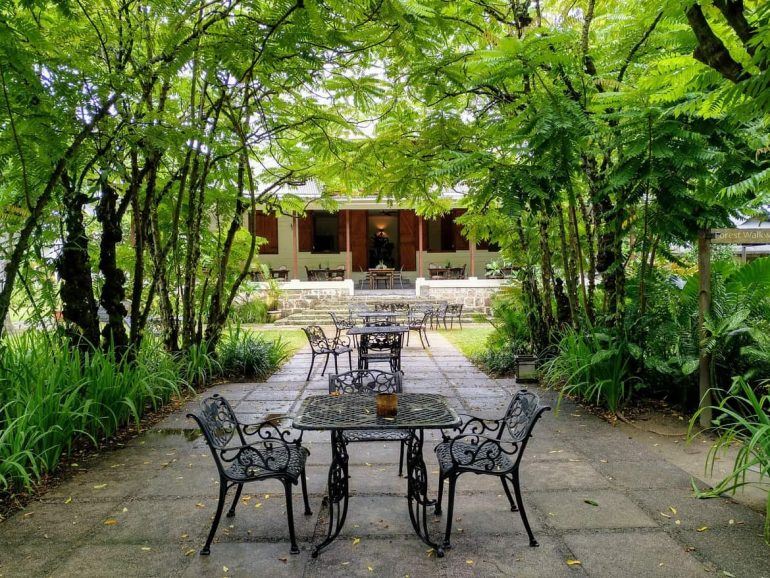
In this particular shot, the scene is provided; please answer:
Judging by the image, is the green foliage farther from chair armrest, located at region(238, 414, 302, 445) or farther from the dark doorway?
the dark doorway

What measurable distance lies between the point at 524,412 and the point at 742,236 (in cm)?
243

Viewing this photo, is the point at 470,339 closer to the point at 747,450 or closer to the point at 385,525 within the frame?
the point at 747,450

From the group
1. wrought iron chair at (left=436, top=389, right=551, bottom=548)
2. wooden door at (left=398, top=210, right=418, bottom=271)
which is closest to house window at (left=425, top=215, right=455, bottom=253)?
wooden door at (left=398, top=210, right=418, bottom=271)

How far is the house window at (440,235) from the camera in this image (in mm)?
19906

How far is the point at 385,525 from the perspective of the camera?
246 centimetres

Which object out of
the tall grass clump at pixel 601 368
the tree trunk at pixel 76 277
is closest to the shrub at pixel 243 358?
the tree trunk at pixel 76 277

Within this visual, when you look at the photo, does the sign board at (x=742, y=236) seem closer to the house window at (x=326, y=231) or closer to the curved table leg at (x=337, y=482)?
the curved table leg at (x=337, y=482)

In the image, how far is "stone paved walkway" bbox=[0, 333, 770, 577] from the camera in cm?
212

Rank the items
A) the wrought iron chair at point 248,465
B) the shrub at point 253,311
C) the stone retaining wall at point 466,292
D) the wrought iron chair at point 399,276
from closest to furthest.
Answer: the wrought iron chair at point 248,465 < the shrub at point 253,311 < the stone retaining wall at point 466,292 < the wrought iron chair at point 399,276

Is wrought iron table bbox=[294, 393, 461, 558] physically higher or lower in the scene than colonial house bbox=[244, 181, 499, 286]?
lower

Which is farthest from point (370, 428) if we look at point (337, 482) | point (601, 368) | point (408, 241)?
point (408, 241)

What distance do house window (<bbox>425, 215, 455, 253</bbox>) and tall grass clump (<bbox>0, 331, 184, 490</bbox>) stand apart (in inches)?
640

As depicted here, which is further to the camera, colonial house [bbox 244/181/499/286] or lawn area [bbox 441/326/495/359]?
colonial house [bbox 244/181/499/286]

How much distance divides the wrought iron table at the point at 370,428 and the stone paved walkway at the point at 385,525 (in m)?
0.09
